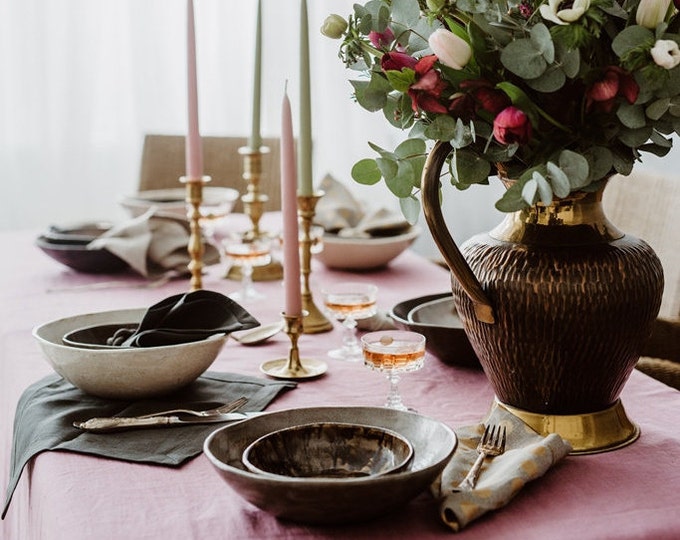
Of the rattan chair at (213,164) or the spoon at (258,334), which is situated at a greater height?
the rattan chair at (213,164)

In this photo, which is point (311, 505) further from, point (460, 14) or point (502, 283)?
point (460, 14)

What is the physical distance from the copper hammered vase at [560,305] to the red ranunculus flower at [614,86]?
130 mm

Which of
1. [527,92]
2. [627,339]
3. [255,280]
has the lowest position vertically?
[255,280]

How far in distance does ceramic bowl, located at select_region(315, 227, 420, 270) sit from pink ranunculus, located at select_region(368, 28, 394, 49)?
937 mm

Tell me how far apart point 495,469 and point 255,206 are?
3.47ft

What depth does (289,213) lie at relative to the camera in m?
1.24

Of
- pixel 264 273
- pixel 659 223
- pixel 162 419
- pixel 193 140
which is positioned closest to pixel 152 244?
pixel 264 273

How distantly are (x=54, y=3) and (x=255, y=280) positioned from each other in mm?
1853

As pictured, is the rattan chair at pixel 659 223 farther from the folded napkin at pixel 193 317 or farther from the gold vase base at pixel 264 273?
the folded napkin at pixel 193 317

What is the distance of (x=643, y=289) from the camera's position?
3.26ft

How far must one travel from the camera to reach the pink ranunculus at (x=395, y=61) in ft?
3.20

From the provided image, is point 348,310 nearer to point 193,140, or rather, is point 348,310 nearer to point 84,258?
point 193,140

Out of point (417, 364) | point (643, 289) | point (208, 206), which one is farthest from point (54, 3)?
point (643, 289)

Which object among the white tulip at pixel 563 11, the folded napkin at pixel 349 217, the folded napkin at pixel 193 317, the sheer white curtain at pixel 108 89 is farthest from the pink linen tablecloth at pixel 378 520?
the sheer white curtain at pixel 108 89
